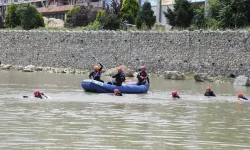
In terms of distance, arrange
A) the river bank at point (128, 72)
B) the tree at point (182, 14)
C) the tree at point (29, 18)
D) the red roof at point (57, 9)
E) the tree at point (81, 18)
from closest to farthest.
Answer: the river bank at point (128, 72) → the tree at point (182, 14) → the tree at point (29, 18) → the tree at point (81, 18) → the red roof at point (57, 9)

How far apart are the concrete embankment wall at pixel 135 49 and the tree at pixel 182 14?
302 cm

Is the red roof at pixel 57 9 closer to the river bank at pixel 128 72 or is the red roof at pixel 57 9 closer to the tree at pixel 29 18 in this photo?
the tree at pixel 29 18

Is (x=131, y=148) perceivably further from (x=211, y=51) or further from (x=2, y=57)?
(x=2, y=57)

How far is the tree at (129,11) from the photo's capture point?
1882 inches

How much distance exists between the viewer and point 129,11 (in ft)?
157

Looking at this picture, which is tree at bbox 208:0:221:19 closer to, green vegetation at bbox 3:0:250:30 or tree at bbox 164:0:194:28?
green vegetation at bbox 3:0:250:30

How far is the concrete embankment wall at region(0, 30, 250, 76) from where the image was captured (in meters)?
31.3

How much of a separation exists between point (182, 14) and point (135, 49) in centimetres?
386

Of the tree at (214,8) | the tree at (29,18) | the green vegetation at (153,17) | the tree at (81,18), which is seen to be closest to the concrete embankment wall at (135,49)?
the green vegetation at (153,17)

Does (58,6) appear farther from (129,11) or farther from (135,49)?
(135,49)

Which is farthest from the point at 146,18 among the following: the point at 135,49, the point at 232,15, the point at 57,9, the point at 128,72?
the point at 57,9

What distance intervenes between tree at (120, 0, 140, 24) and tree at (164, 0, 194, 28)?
9.97 metres

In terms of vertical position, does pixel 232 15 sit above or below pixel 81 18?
above

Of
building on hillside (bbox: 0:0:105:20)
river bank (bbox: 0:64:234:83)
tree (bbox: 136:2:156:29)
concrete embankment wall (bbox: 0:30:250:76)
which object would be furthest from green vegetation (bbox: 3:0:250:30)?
building on hillside (bbox: 0:0:105:20)
